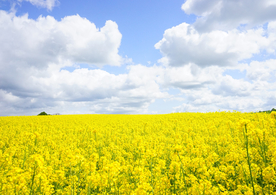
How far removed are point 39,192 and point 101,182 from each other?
2.04m

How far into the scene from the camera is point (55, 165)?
→ 6.95m

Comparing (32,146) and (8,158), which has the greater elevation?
(8,158)

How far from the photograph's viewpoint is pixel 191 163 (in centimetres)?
548

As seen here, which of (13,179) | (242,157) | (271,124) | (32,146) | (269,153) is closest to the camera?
(13,179)

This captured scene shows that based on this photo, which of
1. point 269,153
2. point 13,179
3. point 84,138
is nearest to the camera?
point 13,179

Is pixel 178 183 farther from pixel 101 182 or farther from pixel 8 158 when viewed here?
pixel 8 158

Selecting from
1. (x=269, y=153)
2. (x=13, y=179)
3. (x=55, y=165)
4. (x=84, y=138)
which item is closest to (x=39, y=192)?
(x=13, y=179)

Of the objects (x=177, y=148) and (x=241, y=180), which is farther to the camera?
(x=241, y=180)

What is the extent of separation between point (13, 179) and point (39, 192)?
1063mm

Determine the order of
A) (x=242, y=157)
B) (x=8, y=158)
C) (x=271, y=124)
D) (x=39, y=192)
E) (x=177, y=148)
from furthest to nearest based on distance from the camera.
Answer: (x=271, y=124), (x=242, y=157), (x=8, y=158), (x=39, y=192), (x=177, y=148)

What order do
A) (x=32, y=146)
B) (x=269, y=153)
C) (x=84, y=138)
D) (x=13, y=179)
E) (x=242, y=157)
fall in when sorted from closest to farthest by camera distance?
(x=13, y=179)
(x=242, y=157)
(x=269, y=153)
(x=32, y=146)
(x=84, y=138)

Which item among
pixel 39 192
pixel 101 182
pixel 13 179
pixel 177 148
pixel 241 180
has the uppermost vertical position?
pixel 177 148

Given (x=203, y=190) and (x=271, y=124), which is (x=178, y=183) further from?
(x=271, y=124)

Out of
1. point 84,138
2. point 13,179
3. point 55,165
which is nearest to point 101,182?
point 13,179
